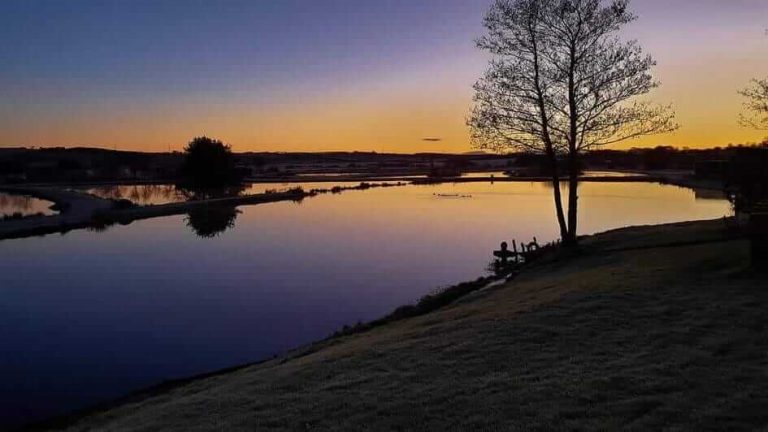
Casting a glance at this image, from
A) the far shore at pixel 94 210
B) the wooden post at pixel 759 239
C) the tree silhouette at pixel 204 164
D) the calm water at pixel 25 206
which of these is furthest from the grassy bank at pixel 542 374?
the tree silhouette at pixel 204 164

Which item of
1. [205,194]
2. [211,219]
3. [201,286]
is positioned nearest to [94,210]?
[211,219]

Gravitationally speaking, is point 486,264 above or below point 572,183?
below

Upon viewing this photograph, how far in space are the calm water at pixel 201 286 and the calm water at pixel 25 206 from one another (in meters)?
16.0

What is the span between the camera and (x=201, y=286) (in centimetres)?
2619

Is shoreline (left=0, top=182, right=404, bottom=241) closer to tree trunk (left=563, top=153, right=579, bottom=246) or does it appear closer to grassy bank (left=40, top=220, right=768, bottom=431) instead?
tree trunk (left=563, top=153, right=579, bottom=246)

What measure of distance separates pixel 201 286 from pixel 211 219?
31044 millimetres

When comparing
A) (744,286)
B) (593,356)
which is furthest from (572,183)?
(593,356)

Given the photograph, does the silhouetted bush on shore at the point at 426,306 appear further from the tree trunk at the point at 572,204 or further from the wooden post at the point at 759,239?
the wooden post at the point at 759,239

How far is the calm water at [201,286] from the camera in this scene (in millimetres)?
16031

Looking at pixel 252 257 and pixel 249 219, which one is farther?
pixel 249 219

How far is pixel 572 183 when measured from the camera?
2538 centimetres

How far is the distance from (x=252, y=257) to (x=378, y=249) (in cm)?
720

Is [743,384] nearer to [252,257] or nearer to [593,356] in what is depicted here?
[593,356]

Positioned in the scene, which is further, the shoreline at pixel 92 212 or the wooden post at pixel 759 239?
the shoreline at pixel 92 212
